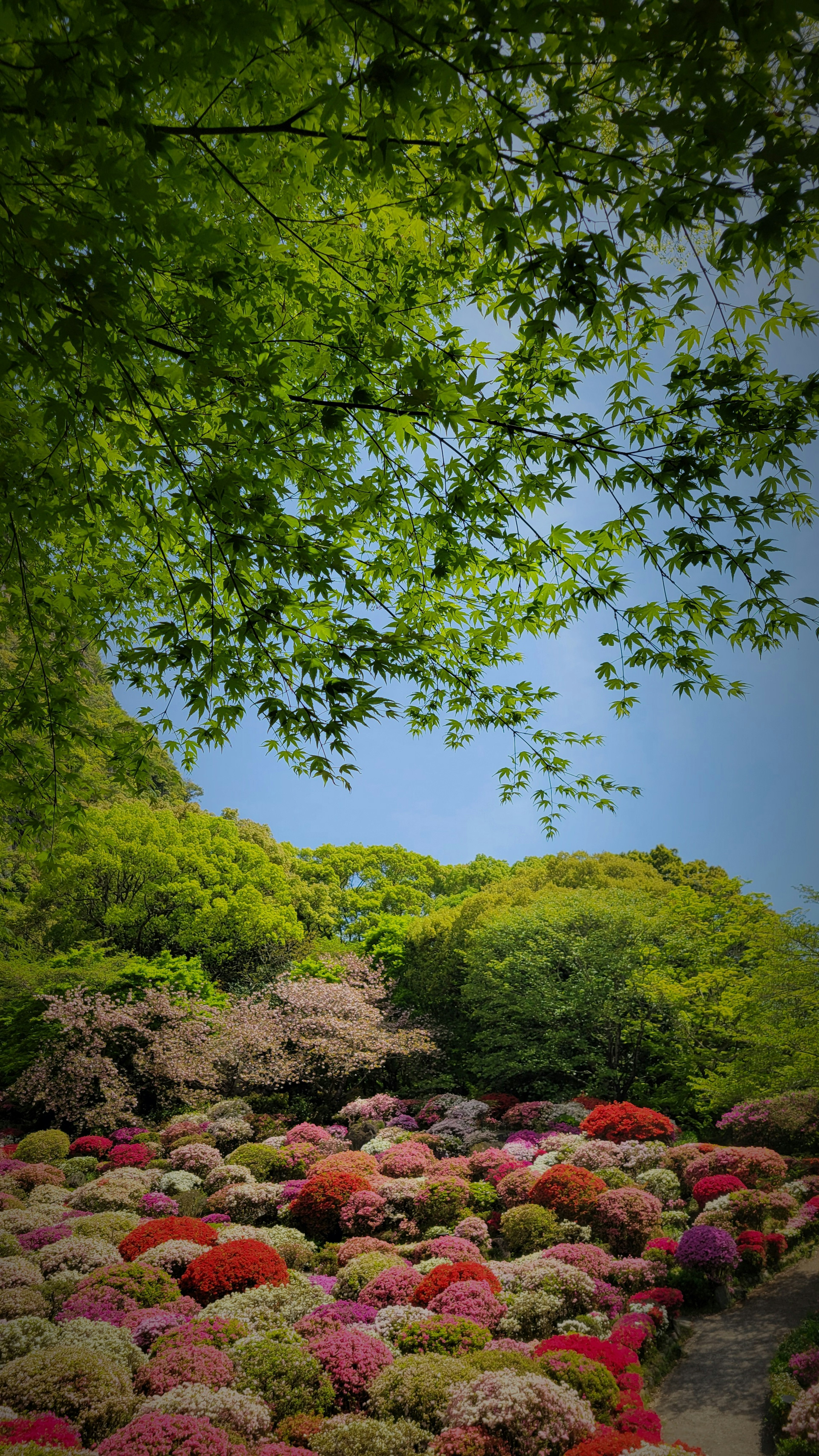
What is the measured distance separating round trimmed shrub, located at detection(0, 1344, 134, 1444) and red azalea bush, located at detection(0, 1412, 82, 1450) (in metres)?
0.54

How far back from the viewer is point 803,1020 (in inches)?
381

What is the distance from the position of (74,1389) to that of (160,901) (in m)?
20.1

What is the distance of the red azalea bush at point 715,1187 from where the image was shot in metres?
8.62

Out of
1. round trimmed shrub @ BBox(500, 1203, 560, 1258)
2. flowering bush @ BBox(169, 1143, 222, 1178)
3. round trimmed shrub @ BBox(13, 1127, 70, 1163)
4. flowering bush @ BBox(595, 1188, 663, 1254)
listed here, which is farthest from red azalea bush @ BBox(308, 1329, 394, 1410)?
round trimmed shrub @ BBox(13, 1127, 70, 1163)

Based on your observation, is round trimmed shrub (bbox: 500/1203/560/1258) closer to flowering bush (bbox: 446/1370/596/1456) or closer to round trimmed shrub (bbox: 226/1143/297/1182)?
flowering bush (bbox: 446/1370/596/1456)

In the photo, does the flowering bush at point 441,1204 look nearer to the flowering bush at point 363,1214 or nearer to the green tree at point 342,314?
the flowering bush at point 363,1214

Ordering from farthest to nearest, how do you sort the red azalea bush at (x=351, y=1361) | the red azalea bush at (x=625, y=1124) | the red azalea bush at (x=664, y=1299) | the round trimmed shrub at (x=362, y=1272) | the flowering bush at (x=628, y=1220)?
the red azalea bush at (x=625, y=1124), the flowering bush at (x=628, y=1220), the round trimmed shrub at (x=362, y=1272), the red azalea bush at (x=664, y=1299), the red azalea bush at (x=351, y=1361)

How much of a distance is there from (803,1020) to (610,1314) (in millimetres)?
5167

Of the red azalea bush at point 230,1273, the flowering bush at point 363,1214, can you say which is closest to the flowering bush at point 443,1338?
the red azalea bush at point 230,1273

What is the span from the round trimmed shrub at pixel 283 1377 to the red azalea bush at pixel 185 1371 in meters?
0.12

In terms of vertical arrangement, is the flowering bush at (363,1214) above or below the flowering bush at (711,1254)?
below

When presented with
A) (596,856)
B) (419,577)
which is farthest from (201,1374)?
(596,856)

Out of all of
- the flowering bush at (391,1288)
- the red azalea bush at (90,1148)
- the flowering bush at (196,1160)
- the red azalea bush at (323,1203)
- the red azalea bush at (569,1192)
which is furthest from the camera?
the red azalea bush at (90,1148)

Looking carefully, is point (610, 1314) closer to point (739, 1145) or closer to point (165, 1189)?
point (739, 1145)
